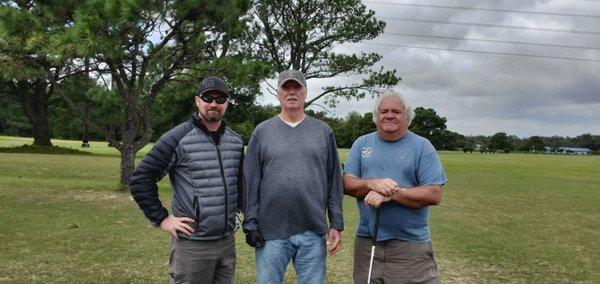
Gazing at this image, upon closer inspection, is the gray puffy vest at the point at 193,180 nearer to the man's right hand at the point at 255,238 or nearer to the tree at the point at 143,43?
the man's right hand at the point at 255,238

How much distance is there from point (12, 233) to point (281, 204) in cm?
645

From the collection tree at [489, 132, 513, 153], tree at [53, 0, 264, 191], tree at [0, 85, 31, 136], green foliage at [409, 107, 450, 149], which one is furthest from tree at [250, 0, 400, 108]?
tree at [489, 132, 513, 153]

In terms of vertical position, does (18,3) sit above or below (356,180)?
above

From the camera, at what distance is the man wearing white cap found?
348 centimetres

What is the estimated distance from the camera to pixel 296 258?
360cm

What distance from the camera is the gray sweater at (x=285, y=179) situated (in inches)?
137

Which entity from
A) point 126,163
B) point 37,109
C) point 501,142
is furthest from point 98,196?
point 501,142

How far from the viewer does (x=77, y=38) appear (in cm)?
1110

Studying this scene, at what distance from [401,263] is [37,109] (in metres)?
41.8

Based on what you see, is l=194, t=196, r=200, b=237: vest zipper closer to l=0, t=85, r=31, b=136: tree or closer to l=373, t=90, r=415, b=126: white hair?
l=373, t=90, r=415, b=126: white hair

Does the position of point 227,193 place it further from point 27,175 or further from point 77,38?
point 27,175

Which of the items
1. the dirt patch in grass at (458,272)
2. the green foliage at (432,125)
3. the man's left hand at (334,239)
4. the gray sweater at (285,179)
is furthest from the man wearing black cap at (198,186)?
the green foliage at (432,125)

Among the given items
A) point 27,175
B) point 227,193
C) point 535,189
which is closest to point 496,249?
point 227,193

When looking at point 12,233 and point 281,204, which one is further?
point 12,233
